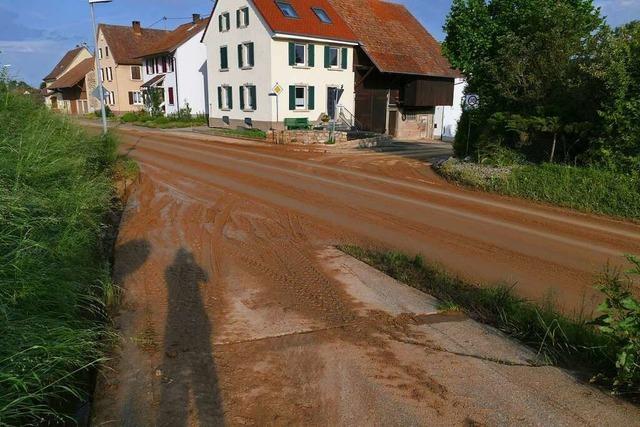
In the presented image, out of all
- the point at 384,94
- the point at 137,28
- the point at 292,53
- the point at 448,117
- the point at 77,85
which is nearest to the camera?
the point at 292,53

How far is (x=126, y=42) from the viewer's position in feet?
179

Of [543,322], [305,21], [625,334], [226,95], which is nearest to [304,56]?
[305,21]

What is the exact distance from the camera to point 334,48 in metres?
32.8

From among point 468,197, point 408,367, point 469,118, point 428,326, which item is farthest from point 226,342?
point 469,118

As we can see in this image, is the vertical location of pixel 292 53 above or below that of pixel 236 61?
above

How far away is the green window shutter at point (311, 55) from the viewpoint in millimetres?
31609

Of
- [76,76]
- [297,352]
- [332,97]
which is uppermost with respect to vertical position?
[76,76]

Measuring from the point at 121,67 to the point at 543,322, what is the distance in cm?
5593

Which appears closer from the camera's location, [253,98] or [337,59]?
[253,98]

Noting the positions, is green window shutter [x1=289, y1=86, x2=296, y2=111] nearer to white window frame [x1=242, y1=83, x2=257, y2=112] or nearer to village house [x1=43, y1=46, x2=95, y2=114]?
white window frame [x1=242, y1=83, x2=257, y2=112]

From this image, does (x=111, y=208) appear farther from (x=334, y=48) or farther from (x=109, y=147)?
(x=334, y=48)

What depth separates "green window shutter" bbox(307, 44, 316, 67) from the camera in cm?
3161

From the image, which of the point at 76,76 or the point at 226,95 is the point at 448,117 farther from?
the point at 76,76

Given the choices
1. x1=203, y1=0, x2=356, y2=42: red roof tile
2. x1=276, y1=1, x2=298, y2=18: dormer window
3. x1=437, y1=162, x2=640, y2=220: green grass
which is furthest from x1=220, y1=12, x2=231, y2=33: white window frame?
x1=437, y1=162, x2=640, y2=220: green grass
